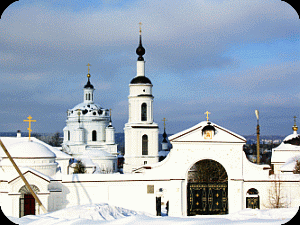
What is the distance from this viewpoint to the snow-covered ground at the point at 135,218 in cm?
1049

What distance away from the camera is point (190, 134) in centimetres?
2278

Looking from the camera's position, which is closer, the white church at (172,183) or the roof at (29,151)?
the white church at (172,183)

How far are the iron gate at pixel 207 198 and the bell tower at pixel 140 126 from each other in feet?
58.9

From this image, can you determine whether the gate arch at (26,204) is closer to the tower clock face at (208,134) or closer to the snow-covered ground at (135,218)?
the snow-covered ground at (135,218)

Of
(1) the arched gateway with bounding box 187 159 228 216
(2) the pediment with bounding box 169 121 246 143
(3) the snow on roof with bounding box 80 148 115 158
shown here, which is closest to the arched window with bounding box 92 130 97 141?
(3) the snow on roof with bounding box 80 148 115 158

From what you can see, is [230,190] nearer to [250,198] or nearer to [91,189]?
[250,198]

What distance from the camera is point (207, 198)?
879 inches

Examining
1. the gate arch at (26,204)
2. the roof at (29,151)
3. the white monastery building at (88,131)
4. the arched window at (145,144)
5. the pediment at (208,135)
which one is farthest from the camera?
the white monastery building at (88,131)

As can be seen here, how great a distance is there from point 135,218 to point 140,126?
28.8 meters

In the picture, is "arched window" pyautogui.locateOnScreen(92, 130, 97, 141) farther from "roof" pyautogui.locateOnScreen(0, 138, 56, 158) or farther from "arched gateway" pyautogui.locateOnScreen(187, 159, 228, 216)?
"arched gateway" pyautogui.locateOnScreen(187, 159, 228, 216)

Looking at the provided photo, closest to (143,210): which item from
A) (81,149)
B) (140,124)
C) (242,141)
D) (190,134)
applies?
(190,134)

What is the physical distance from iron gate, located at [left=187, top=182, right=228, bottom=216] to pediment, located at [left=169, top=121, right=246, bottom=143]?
2.35 meters

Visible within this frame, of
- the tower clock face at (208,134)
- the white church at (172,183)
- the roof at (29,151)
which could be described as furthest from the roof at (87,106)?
the tower clock face at (208,134)

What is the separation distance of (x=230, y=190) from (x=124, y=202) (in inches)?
221
